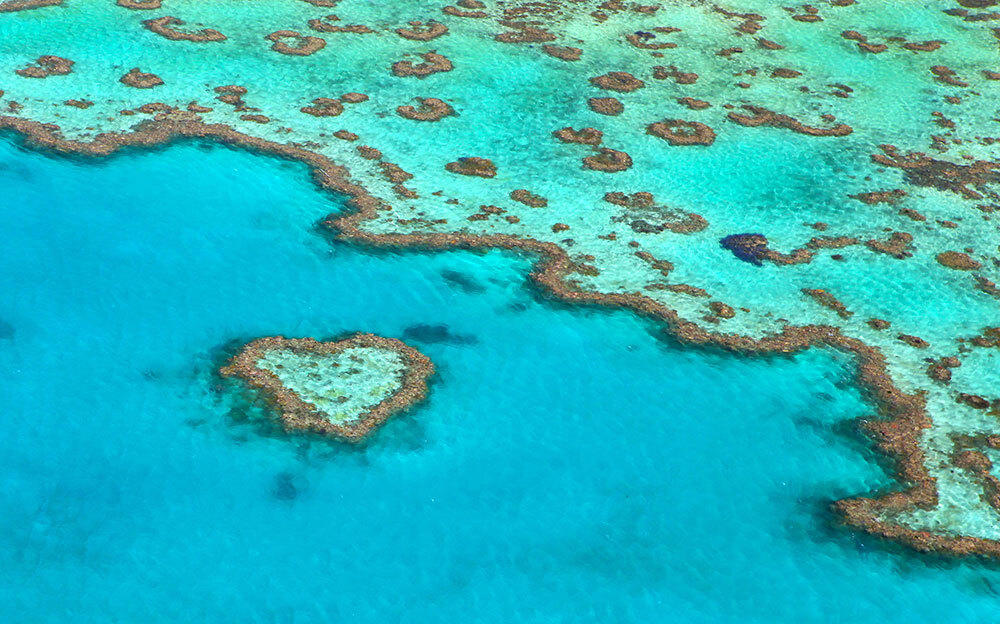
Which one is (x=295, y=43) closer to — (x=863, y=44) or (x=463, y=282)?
(x=463, y=282)

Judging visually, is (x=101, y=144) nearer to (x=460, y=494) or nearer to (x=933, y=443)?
(x=460, y=494)

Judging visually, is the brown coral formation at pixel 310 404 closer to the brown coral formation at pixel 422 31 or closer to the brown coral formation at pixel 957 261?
the brown coral formation at pixel 957 261

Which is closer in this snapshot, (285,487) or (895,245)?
(285,487)

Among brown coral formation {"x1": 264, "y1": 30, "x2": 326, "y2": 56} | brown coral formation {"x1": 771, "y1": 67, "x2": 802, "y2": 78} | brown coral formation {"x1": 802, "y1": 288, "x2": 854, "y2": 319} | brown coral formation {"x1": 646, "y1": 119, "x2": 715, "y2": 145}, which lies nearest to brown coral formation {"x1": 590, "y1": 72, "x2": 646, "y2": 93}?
brown coral formation {"x1": 646, "y1": 119, "x2": 715, "y2": 145}

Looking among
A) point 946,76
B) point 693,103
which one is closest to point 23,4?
point 693,103

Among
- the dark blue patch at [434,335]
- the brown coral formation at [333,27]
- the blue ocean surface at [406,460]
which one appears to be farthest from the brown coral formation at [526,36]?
the dark blue patch at [434,335]

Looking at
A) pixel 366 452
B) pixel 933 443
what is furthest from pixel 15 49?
pixel 933 443
